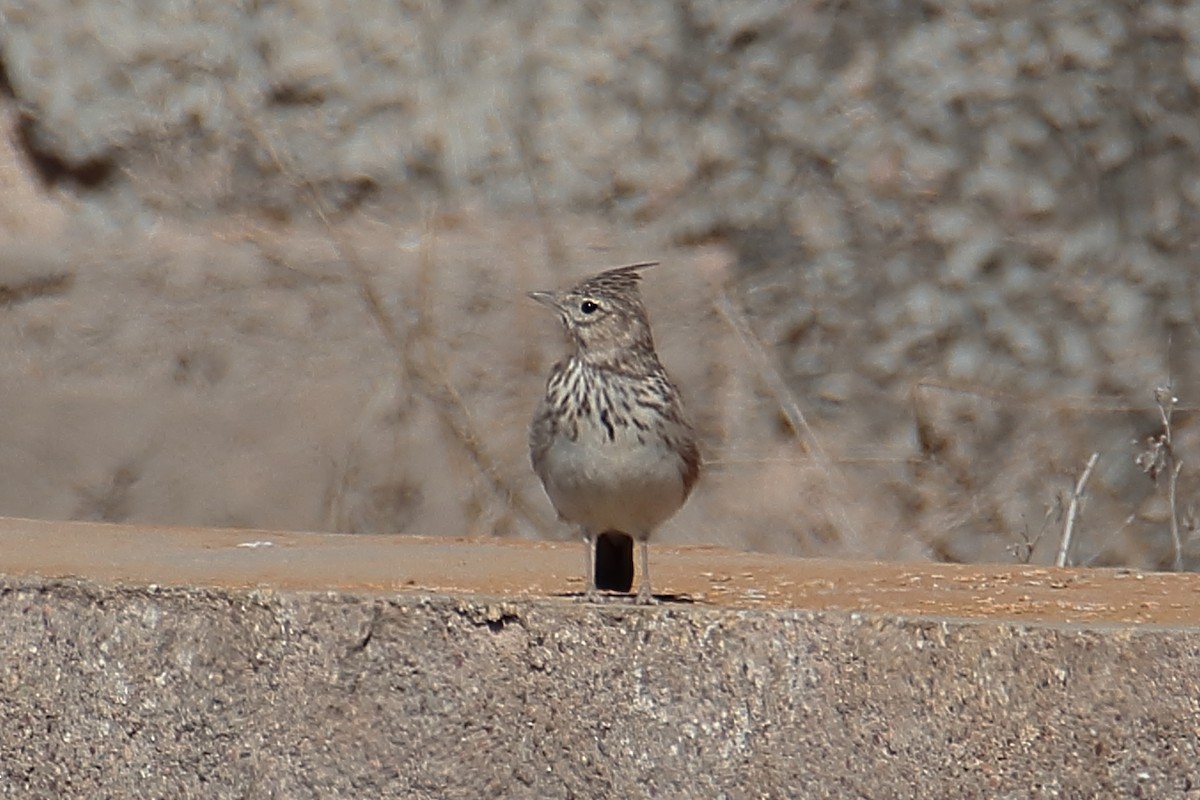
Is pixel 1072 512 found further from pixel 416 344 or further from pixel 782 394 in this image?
pixel 416 344

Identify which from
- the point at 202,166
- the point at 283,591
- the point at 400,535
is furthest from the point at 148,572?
the point at 202,166

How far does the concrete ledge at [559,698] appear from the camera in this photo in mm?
3488

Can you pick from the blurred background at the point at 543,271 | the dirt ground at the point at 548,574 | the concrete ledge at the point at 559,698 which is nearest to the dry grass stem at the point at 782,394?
the blurred background at the point at 543,271

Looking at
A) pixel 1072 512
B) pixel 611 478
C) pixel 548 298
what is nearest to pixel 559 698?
pixel 611 478

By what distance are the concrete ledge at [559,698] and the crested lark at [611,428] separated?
0.89 metres

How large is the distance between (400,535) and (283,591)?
218 cm

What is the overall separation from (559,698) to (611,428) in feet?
3.68

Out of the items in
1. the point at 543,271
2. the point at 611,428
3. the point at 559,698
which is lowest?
the point at 559,698

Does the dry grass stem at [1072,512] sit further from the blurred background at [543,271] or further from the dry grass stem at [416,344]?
the dry grass stem at [416,344]

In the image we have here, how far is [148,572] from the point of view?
14.2ft

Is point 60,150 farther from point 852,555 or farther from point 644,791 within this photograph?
point 644,791

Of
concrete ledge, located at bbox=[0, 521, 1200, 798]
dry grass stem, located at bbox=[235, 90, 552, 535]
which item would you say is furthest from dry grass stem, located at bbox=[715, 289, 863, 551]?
concrete ledge, located at bbox=[0, 521, 1200, 798]

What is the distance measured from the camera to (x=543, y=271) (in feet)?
19.7

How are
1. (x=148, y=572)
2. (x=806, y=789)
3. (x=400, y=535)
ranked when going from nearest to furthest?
1. (x=806, y=789)
2. (x=148, y=572)
3. (x=400, y=535)
